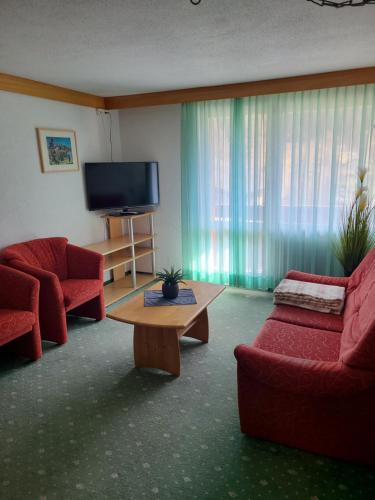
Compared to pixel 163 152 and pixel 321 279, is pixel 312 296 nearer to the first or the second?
pixel 321 279

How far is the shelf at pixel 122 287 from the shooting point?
433cm

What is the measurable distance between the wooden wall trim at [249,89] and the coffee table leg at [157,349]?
9.32 feet

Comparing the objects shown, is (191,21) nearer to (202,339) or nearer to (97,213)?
(202,339)

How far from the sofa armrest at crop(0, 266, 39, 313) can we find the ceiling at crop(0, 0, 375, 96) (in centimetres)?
172

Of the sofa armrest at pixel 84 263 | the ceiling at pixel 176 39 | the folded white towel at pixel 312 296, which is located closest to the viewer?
the ceiling at pixel 176 39

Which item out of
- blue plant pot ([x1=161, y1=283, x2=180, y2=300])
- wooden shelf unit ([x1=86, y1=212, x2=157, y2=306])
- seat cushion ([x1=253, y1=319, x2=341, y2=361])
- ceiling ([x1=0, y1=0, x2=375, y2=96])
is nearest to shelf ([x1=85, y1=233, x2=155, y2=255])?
wooden shelf unit ([x1=86, y1=212, x2=157, y2=306])

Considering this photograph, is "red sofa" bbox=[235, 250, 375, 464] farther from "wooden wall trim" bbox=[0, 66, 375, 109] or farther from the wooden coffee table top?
"wooden wall trim" bbox=[0, 66, 375, 109]

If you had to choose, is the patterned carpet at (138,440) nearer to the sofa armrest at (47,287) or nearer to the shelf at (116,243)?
the sofa armrest at (47,287)

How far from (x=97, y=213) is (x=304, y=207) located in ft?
8.54

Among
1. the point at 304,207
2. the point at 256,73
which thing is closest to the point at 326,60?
the point at 256,73

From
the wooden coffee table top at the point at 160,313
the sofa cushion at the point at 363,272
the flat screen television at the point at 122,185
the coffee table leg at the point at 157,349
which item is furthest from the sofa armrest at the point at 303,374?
the flat screen television at the point at 122,185

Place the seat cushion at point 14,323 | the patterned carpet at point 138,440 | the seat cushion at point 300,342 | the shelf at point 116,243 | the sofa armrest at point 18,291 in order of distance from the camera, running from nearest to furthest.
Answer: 1. the patterned carpet at point 138,440
2. the seat cushion at point 300,342
3. the seat cushion at point 14,323
4. the sofa armrest at point 18,291
5. the shelf at point 116,243

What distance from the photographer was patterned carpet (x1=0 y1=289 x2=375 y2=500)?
1801 millimetres

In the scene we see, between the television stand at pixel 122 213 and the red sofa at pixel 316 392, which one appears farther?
the television stand at pixel 122 213
